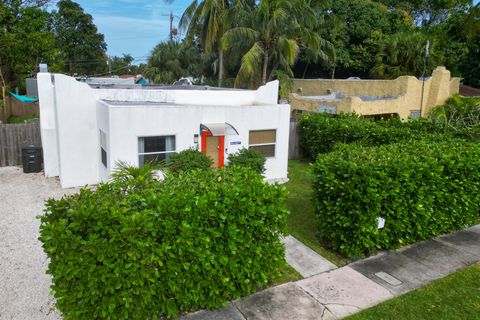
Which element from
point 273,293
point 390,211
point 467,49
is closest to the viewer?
A: point 273,293

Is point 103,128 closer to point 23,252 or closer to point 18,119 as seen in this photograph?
point 23,252

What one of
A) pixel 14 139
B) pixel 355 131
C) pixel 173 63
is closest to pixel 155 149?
pixel 14 139

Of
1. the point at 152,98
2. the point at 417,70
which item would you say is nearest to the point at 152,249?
the point at 152,98

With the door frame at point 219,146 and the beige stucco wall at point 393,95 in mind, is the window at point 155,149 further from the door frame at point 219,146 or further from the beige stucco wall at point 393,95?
the beige stucco wall at point 393,95

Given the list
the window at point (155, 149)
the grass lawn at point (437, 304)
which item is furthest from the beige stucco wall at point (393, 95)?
the grass lawn at point (437, 304)

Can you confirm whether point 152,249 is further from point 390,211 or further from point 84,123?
point 84,123

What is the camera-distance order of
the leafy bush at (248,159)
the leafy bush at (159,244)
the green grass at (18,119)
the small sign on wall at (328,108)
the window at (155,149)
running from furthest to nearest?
1. the green grass at (18,119)
2. the small sign on wall at (328,108)
3. the leafy bush at (248,159)
4. the window at (155,149)
5. the leafy bush at (159,244)

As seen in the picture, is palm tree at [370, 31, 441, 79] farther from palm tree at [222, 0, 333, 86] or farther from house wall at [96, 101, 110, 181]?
house wall at [96, 101, 110, 181]

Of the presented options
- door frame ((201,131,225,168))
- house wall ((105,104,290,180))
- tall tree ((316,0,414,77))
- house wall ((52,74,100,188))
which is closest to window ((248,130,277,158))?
house wall ((105,104,290,180))
